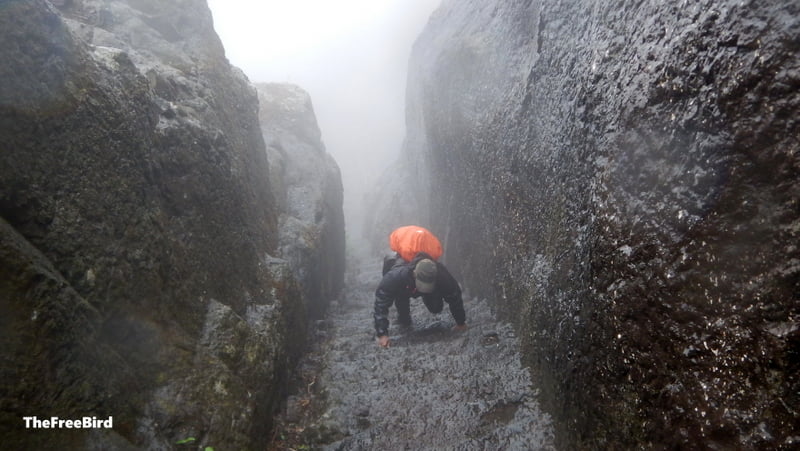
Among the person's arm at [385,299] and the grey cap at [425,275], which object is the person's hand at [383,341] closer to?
the person's arm at [385,299]

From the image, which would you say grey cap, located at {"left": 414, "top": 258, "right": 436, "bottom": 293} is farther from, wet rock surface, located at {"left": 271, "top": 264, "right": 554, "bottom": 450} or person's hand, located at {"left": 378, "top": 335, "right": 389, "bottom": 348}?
person's hand, located at {"left": 378, "top": 335, "right": 389, "bottom": 348}

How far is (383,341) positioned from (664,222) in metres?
4.56

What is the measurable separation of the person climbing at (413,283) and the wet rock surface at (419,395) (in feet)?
1.04

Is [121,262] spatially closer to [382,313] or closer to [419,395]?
[419,395]

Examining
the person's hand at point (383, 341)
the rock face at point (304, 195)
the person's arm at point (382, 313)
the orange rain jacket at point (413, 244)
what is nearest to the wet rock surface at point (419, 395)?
the person's hand at point (383, 341)

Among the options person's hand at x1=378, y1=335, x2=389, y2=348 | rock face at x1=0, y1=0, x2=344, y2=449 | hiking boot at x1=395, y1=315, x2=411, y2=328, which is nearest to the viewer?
rock face at x1=0, y1=0, x2=344, y2=449

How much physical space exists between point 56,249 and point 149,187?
114cm

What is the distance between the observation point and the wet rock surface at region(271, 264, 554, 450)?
4.21m

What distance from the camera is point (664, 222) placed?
264cm

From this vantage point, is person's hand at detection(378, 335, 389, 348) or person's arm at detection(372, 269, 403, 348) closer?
person's hand at detection(378, 335, 389, 348)

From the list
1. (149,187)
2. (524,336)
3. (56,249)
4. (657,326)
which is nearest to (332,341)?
(524,336)

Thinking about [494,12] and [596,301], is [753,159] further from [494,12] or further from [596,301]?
[494,12]

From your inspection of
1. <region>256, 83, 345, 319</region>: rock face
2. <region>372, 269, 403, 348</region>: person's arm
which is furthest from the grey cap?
<region>256, 83, 345, 319</region>: rock face

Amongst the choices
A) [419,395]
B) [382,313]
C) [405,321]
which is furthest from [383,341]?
[419,395]
